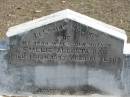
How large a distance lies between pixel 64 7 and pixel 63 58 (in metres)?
5.81

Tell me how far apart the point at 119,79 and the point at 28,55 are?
158cm

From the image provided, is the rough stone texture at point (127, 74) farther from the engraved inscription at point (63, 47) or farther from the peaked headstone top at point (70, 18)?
the peaked headstone top at point (70, 18)

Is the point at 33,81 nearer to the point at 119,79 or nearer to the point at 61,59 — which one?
the point at 61,59

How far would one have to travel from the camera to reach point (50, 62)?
8727 millimetres

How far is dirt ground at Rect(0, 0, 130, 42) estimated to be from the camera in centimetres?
1328

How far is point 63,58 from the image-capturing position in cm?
870

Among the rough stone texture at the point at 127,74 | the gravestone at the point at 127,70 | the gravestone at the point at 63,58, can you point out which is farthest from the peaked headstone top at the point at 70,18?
the rough stone texture at the point at 127,74

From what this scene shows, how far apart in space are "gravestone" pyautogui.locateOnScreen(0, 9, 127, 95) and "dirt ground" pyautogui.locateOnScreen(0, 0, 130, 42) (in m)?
3.93

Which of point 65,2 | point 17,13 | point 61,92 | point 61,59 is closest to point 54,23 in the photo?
point 61,59

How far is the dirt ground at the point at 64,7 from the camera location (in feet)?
43.6

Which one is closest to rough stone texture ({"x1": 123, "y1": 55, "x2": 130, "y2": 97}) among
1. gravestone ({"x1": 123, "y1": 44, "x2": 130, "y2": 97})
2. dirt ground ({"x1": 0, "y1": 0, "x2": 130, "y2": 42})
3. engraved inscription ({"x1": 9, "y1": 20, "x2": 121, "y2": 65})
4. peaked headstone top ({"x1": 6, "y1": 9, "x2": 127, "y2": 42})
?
gravestone ({"x1": 123, "y1": 44, "x2": 130, "y2": 97})

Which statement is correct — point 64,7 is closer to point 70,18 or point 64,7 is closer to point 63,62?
point 63,62

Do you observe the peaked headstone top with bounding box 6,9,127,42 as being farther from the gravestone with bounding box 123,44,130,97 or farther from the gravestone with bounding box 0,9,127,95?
Answer: the gravestone with bounding box 123,44,130,97

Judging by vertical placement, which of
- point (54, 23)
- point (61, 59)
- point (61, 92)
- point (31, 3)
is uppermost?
point (31, 3)
